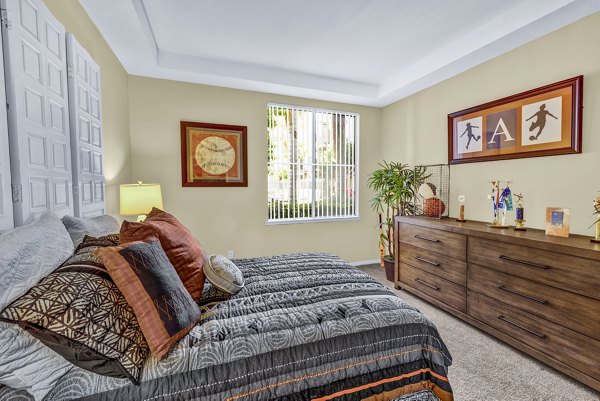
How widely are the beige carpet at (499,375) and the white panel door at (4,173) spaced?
8.47 feet

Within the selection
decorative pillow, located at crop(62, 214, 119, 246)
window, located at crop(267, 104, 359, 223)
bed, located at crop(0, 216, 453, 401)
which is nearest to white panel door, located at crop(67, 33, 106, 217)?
decorative pillow, located at crop(62, 214, 119, 246)

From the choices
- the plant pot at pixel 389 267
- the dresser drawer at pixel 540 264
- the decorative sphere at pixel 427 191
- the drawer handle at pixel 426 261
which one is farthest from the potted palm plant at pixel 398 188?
the dresser drawer at pixel 540 264

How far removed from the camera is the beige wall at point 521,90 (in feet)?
6.97

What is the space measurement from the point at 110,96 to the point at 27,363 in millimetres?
2543

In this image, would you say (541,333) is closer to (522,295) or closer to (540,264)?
(522,295)

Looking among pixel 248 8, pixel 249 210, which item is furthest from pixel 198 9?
pixel 249 210

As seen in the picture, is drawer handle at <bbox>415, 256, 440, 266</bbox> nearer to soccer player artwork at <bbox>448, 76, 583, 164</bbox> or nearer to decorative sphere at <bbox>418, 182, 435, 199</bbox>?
decorative sphere at <bbox>418, 182, 435, 199</bbox>

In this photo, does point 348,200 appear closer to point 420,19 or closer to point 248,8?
point 420,19

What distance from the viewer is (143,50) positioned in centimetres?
268

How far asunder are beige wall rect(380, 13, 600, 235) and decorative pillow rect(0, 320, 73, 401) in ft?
10.8

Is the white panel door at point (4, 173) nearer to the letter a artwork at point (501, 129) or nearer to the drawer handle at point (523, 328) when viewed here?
the drawer handle at point (523, 328)

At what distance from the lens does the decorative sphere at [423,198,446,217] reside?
312cm

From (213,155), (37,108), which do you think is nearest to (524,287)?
(37,108)

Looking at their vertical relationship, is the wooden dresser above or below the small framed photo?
below
